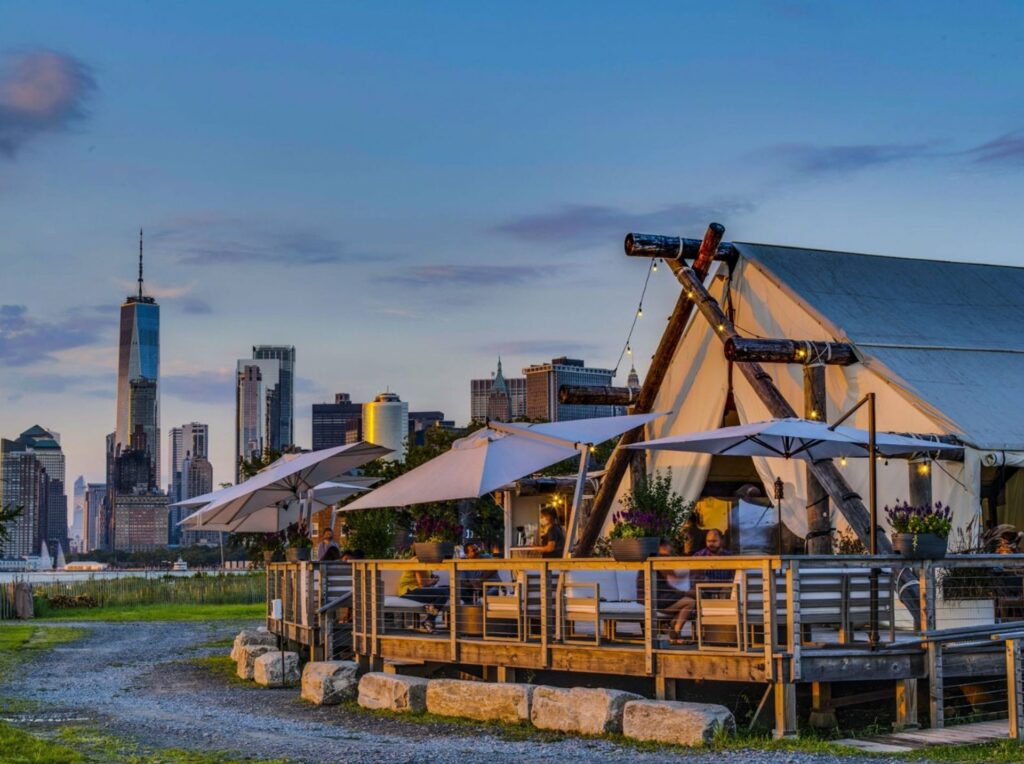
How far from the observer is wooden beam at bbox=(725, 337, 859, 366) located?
1686cm

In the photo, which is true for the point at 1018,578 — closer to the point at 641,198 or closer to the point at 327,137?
the point at 641,198

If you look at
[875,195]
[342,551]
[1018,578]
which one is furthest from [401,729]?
[875,195]

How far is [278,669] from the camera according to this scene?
16531 mm

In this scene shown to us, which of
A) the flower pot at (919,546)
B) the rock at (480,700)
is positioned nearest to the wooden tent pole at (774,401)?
the flower pot at (919,546)

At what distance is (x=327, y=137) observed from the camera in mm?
26875

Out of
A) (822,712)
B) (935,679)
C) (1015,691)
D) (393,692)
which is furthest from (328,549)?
(1015,691)

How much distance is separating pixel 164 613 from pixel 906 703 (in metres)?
29.2

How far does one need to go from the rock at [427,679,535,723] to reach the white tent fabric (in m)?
1.88

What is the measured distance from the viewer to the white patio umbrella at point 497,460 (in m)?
14.1

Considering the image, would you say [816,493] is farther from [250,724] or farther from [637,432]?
[250,724]

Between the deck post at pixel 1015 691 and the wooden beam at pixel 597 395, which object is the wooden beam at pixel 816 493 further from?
the deck post at pixel 1015 691

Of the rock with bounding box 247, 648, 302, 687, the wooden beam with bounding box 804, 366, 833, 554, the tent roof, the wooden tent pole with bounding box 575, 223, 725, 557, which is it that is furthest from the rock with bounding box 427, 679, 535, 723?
the wooden tent pole with bounding box 575, 223, 725, 557

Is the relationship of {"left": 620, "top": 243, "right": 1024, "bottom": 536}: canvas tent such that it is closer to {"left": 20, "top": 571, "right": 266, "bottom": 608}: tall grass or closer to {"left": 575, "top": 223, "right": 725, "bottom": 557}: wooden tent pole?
{"left": 575, "top": 223, "right": 725, "bottom": 557}: wooden tent pole

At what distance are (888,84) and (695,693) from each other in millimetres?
12807
